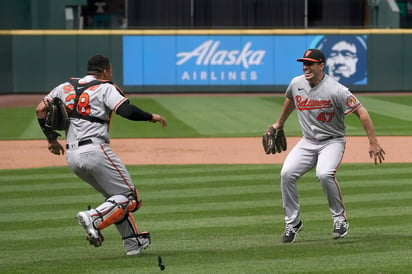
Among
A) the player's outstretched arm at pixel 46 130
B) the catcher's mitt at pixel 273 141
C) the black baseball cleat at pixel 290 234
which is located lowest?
the black baseball cleat at pixel 290 234

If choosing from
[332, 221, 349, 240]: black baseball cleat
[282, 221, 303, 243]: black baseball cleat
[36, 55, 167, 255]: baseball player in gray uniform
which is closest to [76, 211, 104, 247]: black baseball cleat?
[36, 55, 167, 255]: baseball player in gray uniform

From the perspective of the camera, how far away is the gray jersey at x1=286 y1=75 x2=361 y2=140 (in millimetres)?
8453

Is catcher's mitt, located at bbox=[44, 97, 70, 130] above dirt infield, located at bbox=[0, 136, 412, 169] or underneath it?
above

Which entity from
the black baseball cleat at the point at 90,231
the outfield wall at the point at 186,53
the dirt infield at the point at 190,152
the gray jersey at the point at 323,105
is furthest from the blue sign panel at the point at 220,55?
the black baseball cleat at the point at 90,231

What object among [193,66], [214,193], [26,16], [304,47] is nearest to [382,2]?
[304,47]

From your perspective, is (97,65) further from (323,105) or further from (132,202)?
(323,105)

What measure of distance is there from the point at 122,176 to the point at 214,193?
13.6ft

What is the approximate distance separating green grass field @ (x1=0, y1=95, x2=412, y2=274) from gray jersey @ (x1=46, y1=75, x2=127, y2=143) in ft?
3.32

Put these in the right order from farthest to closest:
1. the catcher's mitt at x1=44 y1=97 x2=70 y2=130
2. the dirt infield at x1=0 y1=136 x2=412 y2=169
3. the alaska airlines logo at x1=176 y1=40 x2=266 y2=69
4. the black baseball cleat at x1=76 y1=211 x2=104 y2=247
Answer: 1. the alaska airlines logo at x1=176 y1=40 x2=266 y2=69
2. the dirt infield at x1=0 y1=136 x2=412 y2=169
3. the catcher's mitt at x1=44 y1=97 x2=70 y2=130
4. the black baseball cleat at x1=76 y1=211 x2=104 y2=247

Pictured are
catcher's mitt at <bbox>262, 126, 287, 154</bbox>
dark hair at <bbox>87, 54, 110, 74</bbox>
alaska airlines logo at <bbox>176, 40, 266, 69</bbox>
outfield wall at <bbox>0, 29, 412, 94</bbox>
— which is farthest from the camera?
alaska airlines logo at <bbox>176, 40, 266, 69</bbox>

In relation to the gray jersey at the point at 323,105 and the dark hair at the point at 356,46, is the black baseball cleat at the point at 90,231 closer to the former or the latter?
the gray jersey at the point at 323,105

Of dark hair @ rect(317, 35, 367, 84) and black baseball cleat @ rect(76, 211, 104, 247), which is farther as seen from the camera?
dark hair @ rect(317, 35, 367, 84)

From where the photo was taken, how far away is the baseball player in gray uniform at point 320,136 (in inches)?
332

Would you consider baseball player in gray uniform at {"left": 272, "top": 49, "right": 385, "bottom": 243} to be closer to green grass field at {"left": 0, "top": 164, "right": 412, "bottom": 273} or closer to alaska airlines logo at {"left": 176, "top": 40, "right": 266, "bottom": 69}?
green grass field at {"left": 0, "top": 164, "right": 412, "bottom": 273}
